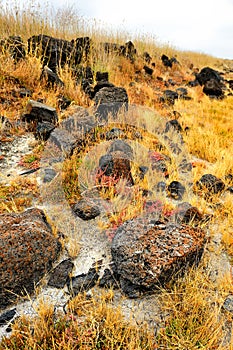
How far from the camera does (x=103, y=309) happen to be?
7.80 ft

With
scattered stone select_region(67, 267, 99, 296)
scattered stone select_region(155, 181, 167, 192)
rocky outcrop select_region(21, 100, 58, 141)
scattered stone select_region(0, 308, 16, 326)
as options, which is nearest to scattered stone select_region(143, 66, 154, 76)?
rocky outcrop select_region(21, 100, 58, 141)

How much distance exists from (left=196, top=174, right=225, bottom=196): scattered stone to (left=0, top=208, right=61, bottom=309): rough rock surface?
92.1 inches

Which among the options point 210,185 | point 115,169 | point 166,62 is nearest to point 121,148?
point 115,169

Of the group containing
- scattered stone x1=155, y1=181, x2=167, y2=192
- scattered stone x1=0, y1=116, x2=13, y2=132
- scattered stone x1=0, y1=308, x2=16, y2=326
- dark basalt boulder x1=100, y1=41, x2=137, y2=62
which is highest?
dark basalt boulder x1=100, y1=41, x2=137, y2=62

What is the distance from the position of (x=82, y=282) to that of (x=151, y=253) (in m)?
0.65

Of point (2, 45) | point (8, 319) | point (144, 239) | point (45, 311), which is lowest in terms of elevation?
point (8, 319)

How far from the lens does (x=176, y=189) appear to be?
4.32 metres

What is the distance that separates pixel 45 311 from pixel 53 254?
0.62 meters

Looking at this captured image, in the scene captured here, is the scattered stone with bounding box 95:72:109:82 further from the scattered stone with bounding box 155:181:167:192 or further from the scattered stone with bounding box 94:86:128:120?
the scattered stone with bounding box 155:181:167:192

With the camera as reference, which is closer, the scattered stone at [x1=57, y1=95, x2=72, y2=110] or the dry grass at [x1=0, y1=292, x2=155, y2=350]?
the dry grass at [x1=0, y1=292, x2=155, y2=350]

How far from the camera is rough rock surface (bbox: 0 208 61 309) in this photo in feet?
8.18

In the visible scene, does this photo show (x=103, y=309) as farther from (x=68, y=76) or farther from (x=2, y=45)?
(x=2, y=45)

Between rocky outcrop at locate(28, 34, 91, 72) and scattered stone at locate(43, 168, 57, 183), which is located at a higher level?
rocky outcrop at locate(28, 34, 91, 72)

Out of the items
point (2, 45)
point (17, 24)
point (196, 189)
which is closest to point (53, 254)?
point (196, 189)
